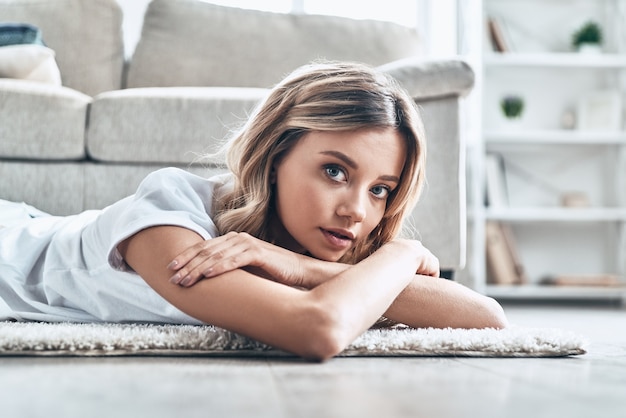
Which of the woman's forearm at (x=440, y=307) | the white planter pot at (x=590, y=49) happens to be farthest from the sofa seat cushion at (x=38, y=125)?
the white planter pot at (x=590, y=49)

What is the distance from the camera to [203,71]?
2777 millimetres

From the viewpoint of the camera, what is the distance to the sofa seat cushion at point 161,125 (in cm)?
196

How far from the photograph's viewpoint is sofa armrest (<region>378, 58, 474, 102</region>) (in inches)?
74.3

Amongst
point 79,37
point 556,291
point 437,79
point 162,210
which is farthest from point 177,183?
point 556,291

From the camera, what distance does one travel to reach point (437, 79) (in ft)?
6.21

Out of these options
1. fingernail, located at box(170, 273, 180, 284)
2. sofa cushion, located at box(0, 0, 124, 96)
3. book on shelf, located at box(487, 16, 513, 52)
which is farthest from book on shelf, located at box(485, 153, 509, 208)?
fingernail, located at box(170, 273, 180, 284)

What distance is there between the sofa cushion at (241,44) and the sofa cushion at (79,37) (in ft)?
0.31

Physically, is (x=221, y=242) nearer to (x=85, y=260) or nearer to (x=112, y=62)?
(x=85, y=260)

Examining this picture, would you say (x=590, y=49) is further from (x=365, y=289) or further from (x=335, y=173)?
(x=365, y=289)

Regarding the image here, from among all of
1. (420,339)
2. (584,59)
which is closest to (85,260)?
(420,339)

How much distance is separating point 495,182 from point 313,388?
9.24ft

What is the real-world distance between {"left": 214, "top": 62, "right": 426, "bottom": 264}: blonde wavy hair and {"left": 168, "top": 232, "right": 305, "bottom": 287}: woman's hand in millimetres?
134

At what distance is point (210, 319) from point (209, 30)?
2051mm

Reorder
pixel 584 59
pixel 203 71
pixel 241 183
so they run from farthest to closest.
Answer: pixel 584 59 < pixel 203 71 < pixel 241 183
